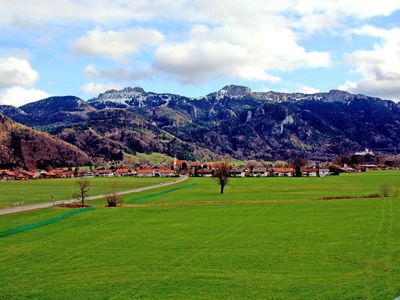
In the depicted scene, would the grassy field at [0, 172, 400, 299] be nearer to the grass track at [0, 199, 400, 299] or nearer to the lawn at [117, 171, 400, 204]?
the grass track at [0, 199, 400, 299]

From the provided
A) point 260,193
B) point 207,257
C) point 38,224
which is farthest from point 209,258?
point 260,193

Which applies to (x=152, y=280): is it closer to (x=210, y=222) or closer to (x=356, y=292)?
(x=356, y=292)

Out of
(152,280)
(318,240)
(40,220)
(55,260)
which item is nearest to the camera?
(152,280)

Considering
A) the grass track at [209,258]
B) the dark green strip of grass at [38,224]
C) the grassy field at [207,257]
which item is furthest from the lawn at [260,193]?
the grass track at [209,258]

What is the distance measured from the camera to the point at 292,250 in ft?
120

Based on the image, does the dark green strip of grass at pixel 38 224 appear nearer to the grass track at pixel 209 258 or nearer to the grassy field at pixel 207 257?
the grassy field at pixel 207 257

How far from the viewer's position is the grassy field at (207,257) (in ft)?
84.7

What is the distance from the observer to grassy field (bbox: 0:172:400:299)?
25.8 meters

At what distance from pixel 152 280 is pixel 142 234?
A: 1950 centimetres

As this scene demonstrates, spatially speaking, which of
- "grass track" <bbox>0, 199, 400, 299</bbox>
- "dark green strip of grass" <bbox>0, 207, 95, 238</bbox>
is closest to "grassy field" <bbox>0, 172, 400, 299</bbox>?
"grass track" <bbox>0, 199, 400, 299</bbox>

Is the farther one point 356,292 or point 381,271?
point 381,271

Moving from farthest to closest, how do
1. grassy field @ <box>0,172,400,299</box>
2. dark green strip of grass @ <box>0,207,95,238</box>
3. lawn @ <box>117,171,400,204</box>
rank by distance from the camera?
1. lawn @ <box>117,171,400,204</box>
2. dark green strip of grass @ <box>0,207,95,238</box>
3. grassy field @ <box>0,172,400,299</box>

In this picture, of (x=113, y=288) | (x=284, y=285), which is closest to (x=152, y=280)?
(x=113, y=288)

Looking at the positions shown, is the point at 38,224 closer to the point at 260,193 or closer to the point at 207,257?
the point at 207,257
